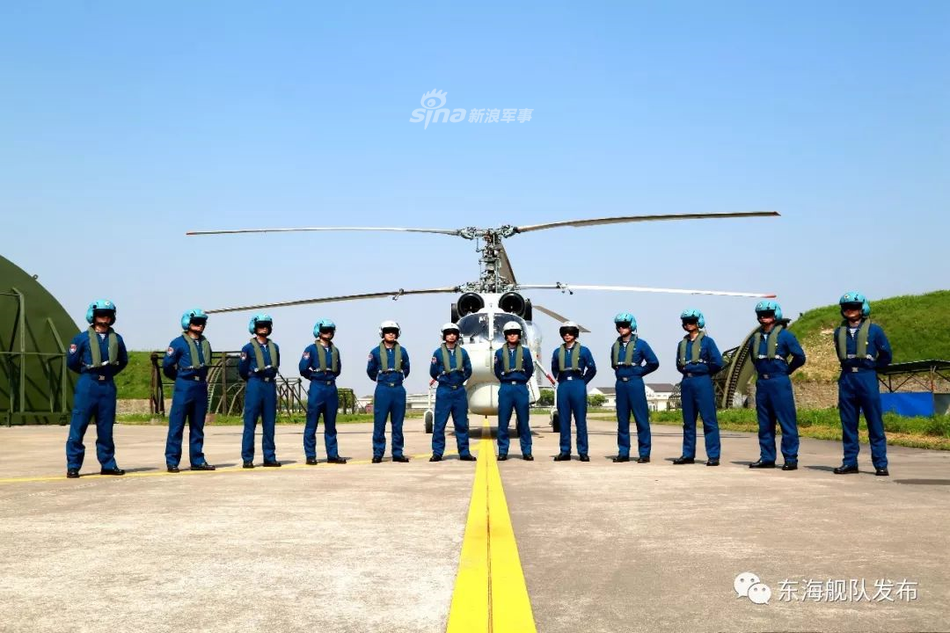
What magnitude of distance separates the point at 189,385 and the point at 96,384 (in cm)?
114

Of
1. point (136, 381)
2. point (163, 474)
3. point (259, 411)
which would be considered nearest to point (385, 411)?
point (259, 411)

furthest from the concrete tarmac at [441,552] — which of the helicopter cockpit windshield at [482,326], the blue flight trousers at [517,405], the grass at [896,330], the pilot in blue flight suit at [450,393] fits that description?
the grass at [896,330]

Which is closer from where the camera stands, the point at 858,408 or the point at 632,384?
the point at 858,408

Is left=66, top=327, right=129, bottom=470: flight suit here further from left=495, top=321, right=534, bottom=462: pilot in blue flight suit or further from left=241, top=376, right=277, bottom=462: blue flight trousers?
left=495, top=321, right=534, bottom=462: pilot in blue flight suit

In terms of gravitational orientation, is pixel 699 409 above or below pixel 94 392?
below

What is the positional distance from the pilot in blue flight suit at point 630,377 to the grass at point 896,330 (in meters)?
31.0

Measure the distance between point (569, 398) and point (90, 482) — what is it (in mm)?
6359

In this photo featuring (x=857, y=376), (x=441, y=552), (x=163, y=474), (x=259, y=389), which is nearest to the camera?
(x=441, y=552)

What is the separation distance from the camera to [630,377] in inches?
473

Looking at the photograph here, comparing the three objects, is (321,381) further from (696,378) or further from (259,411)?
(696,378)

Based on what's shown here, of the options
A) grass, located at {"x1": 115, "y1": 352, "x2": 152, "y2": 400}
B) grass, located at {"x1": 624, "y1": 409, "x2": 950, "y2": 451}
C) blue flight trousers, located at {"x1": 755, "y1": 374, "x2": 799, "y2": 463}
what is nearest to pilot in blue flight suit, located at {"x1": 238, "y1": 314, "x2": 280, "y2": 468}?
blue flight trousers, located at {"x1": 755, "y1": 374, "x2": 799, "y2": 463}

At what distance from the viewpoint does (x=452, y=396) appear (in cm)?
1230

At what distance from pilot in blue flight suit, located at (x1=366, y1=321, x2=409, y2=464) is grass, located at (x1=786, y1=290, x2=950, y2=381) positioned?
106 ft

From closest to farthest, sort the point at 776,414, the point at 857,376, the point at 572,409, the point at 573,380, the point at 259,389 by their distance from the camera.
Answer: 1. the point at 857,376
2. the point at 776,414
3. the point at 259,389
4. the point at 572,409
5. the point at 573,380
